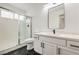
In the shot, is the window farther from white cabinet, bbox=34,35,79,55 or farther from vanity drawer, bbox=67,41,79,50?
vanity drawer, bbox=67,41,79,50

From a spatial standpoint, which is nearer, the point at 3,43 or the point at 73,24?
the point at 73,24

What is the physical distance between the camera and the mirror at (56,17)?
184cm

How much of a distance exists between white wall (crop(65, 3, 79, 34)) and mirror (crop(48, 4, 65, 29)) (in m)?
0.12

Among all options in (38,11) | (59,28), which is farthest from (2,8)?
(59,28)

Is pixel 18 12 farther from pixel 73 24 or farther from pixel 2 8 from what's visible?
pixel 73 24

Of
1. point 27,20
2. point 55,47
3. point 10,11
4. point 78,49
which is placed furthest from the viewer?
point 27,20

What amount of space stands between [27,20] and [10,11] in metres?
1.13

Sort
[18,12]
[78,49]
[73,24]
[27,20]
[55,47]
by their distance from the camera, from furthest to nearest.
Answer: [27,20] < [18,12] < [73,24] < [55,47] < [78,49]

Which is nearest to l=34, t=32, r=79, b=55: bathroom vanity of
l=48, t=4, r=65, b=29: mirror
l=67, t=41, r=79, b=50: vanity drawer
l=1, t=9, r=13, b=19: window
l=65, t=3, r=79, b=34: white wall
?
l=67, t=41, r=79, b=50: vanity drawer

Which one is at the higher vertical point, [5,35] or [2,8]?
[2,8]

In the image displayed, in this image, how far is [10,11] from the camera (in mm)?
2357

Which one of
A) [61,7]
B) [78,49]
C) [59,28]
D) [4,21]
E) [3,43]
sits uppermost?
[61,7]

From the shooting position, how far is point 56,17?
2.01 m

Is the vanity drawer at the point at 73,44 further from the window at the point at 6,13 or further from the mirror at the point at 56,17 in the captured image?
the window at the point at 6,13
